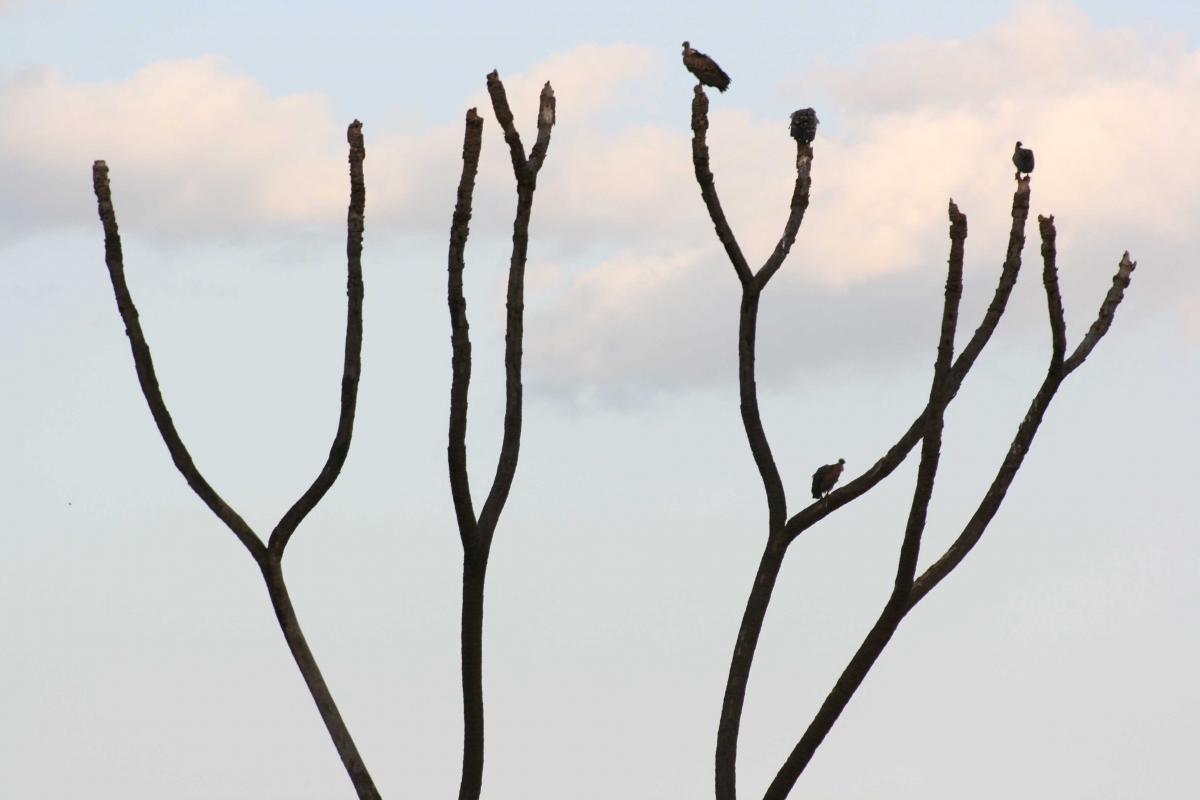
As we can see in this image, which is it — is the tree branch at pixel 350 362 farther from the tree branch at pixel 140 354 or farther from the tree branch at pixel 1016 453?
the tree branch at pixel 1016 453

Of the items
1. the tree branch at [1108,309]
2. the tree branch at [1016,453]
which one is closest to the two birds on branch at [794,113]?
the tree branch at [1016,453]

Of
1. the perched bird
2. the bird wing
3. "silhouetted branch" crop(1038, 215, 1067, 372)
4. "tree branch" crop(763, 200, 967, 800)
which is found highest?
the bird wing

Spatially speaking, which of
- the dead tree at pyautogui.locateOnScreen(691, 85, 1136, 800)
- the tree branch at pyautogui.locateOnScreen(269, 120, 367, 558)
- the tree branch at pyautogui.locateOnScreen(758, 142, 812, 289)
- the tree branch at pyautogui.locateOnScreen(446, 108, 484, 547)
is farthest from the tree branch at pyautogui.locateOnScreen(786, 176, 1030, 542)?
the tree branch at pyautogui.locateOnScreen(269, 120, 367, 558)

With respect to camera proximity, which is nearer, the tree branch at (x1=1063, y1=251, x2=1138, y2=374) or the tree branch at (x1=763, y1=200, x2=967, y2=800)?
the tree branch at (x1=763, y1=200, x2=967, y2=800)

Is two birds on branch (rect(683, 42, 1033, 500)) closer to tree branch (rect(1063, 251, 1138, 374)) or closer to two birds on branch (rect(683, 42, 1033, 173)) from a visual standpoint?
two birds on branch (rect(683, 42, 1033, 173))

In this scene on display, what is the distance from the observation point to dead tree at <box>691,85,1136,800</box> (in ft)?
30.4

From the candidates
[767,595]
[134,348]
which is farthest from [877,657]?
[134,348]

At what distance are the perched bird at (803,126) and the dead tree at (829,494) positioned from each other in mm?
160

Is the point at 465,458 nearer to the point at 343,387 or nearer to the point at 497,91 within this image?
the point at 343,387

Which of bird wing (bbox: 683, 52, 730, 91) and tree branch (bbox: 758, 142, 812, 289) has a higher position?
bird wing (bbox: 683, 52, 730, 91)

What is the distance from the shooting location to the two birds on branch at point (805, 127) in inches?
365

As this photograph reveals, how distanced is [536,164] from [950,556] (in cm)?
342

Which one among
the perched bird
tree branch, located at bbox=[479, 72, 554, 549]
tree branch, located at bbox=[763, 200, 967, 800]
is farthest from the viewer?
the perched bird

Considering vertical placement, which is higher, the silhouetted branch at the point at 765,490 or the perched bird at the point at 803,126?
the perched bird at the point at 803,126
